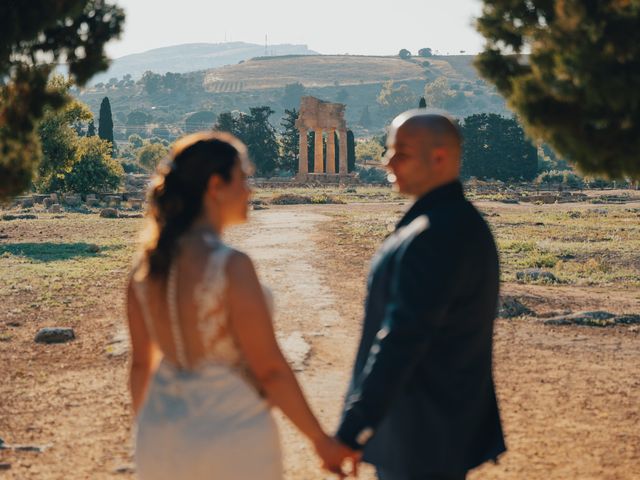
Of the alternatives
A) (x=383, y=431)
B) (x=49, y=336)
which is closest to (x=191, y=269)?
(x=383, y=431)

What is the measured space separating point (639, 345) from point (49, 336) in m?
7.58

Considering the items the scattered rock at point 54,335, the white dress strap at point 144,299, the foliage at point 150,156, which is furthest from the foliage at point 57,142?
the foliage at point 150,156

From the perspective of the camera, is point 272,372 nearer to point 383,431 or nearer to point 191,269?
point 191,269

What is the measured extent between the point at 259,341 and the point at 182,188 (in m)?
0.58

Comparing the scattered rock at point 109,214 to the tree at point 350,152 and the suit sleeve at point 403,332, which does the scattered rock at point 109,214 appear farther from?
the tree at point 350,152

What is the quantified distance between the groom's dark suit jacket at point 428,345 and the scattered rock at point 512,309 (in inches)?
454

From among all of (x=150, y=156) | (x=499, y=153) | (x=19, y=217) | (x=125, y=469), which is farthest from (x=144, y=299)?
(x=150, y=156)

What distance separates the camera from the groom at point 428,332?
3.84m

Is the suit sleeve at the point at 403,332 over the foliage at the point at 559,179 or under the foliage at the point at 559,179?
over

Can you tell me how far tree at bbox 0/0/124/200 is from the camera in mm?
7863

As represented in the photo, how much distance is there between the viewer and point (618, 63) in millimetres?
6668

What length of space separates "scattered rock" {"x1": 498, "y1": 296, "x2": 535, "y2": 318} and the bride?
12296 millimetres

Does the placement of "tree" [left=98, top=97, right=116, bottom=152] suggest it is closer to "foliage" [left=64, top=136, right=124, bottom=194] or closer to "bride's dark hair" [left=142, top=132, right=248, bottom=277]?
"foliage" [left=64, top=136, right=124, bottom=194]

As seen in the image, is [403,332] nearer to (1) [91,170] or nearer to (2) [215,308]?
(2) [215,308]
